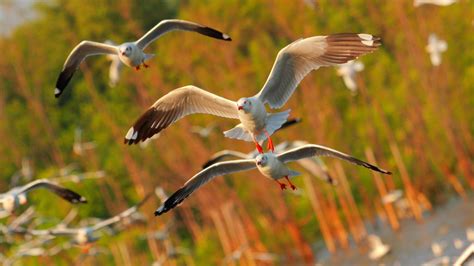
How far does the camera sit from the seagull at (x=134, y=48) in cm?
1230

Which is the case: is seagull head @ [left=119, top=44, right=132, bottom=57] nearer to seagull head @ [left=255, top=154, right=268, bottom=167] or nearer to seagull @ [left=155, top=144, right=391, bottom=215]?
seagull @ [left=155, top=144, right=391, bottom=215]

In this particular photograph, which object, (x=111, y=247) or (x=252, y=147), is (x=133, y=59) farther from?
(x=111, y=247)

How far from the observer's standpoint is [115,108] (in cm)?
4172

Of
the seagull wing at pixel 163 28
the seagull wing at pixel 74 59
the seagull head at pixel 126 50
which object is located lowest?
the seagull head at pixel 126 50

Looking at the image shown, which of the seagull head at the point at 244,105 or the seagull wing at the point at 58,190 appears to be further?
the seagull wing at the point at 58,190

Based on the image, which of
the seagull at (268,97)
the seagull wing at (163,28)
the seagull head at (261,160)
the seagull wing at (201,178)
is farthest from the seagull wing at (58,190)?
the seagull head at (261,160)

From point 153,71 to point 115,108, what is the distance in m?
12.8

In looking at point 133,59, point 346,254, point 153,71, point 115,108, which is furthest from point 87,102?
point 133,59

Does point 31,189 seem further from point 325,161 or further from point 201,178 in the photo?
point 325,161

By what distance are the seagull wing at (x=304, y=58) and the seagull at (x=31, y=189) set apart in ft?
13.1

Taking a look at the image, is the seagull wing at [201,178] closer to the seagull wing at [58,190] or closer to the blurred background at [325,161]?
the seagull wing at [58,190]

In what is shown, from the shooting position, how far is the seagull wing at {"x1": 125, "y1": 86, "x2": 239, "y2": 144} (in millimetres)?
11930

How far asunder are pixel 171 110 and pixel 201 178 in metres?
0.91

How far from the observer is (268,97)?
1155 cm
